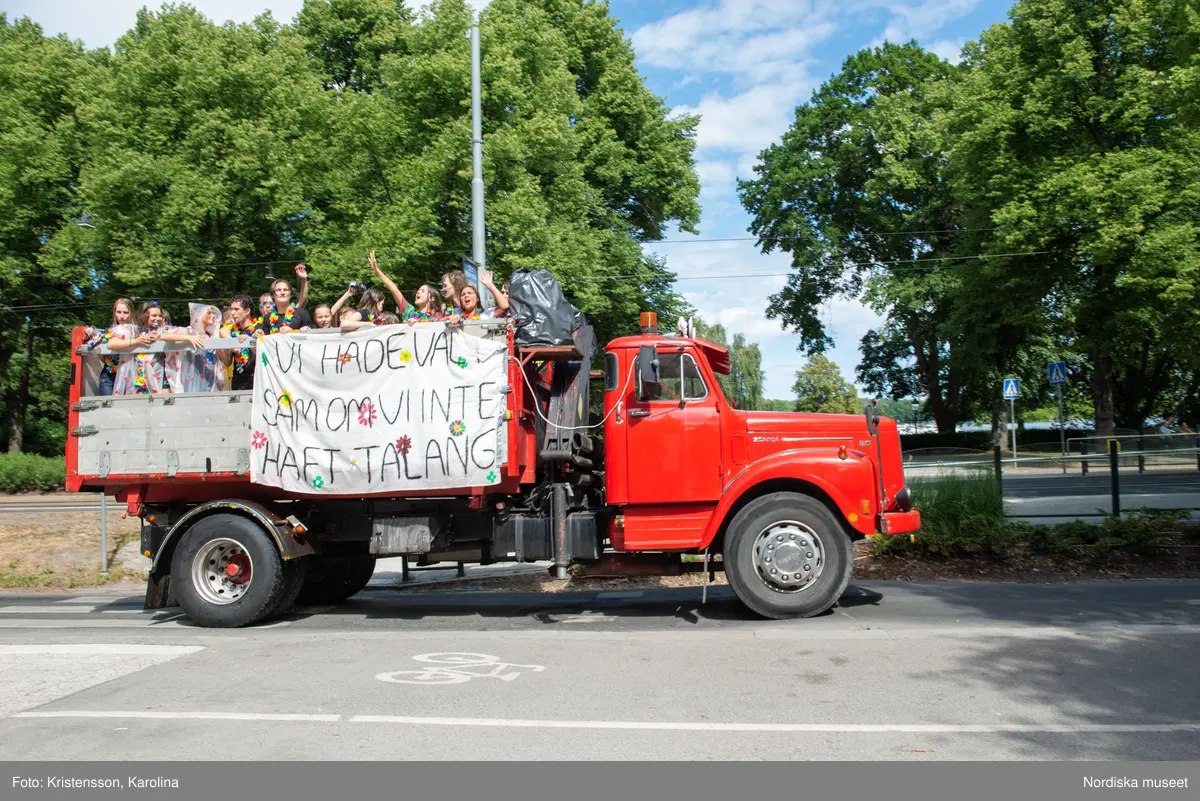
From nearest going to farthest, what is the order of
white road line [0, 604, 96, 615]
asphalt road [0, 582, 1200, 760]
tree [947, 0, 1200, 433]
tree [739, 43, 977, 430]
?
1. asphalt road [0, 582, 1200, 760]
2. white road line [0, 604, 96, 615]
3. tree [947, 0, 1200, 433]
4. tree [739, 43, 977, 430]

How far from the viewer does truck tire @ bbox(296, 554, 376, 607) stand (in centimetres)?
988

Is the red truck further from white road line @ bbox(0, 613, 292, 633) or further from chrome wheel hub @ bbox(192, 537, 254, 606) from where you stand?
white road line @ bbox(0, 613, 292, 633)

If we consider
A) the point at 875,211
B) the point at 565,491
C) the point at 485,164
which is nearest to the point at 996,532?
the point at 565,491

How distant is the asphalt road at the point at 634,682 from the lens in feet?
15.8

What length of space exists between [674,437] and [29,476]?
2649cm

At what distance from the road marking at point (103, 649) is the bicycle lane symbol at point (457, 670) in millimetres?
2073

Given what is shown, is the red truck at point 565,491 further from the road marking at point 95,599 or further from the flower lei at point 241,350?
the road marking at point 95,599

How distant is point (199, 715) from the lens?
5484mm

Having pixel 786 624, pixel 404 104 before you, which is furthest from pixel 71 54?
pixel 786 624

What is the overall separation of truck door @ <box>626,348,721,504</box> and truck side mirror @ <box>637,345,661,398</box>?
33 millimetres

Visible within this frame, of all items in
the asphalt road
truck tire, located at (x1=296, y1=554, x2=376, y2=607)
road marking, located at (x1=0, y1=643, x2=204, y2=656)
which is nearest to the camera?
the asphalt road

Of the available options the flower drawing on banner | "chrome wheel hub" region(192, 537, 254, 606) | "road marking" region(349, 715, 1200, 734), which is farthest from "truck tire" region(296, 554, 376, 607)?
"road marking" region(349, 715, 1200, 734)

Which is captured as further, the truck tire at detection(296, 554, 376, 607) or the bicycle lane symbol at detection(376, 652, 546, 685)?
the truck tire at detection(296, 554, 376, 607)
